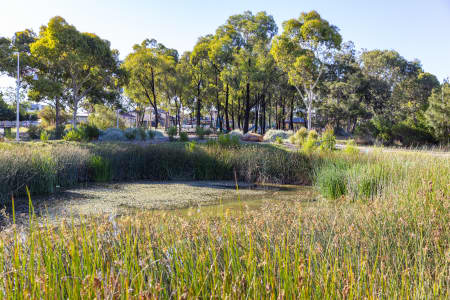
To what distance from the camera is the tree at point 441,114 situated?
15.6 m

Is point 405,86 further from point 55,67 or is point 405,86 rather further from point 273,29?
point 55,67

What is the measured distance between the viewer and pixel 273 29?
24.4 metres

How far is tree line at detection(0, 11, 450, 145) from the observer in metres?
17.7

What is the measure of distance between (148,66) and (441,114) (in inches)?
756

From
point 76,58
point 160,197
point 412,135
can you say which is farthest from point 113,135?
point 412,135

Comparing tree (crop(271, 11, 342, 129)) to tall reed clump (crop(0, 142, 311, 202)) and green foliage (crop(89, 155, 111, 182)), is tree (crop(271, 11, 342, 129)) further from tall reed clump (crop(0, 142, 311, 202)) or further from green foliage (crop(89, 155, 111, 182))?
green foliage (crop(89, 155, 111, 182))

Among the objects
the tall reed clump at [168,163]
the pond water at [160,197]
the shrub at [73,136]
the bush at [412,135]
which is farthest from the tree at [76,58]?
the bush at [412,135]

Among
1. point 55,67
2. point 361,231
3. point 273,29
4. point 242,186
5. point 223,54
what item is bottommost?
point 242,186

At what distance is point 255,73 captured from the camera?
21781mm

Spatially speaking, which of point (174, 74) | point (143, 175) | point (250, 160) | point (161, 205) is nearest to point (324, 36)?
point (174, 74)

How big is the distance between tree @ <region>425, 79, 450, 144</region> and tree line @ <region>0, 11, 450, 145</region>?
41mm

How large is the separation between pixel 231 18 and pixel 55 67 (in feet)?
39.6

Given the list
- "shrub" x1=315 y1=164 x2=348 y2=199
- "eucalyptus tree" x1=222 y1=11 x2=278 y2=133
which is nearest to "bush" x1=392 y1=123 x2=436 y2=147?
"eucalyptus tree" x1=222 y1=11 x2=278 y2=133

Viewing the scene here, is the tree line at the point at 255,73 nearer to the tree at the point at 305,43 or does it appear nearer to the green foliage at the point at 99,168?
the tree at the point at 305,43
